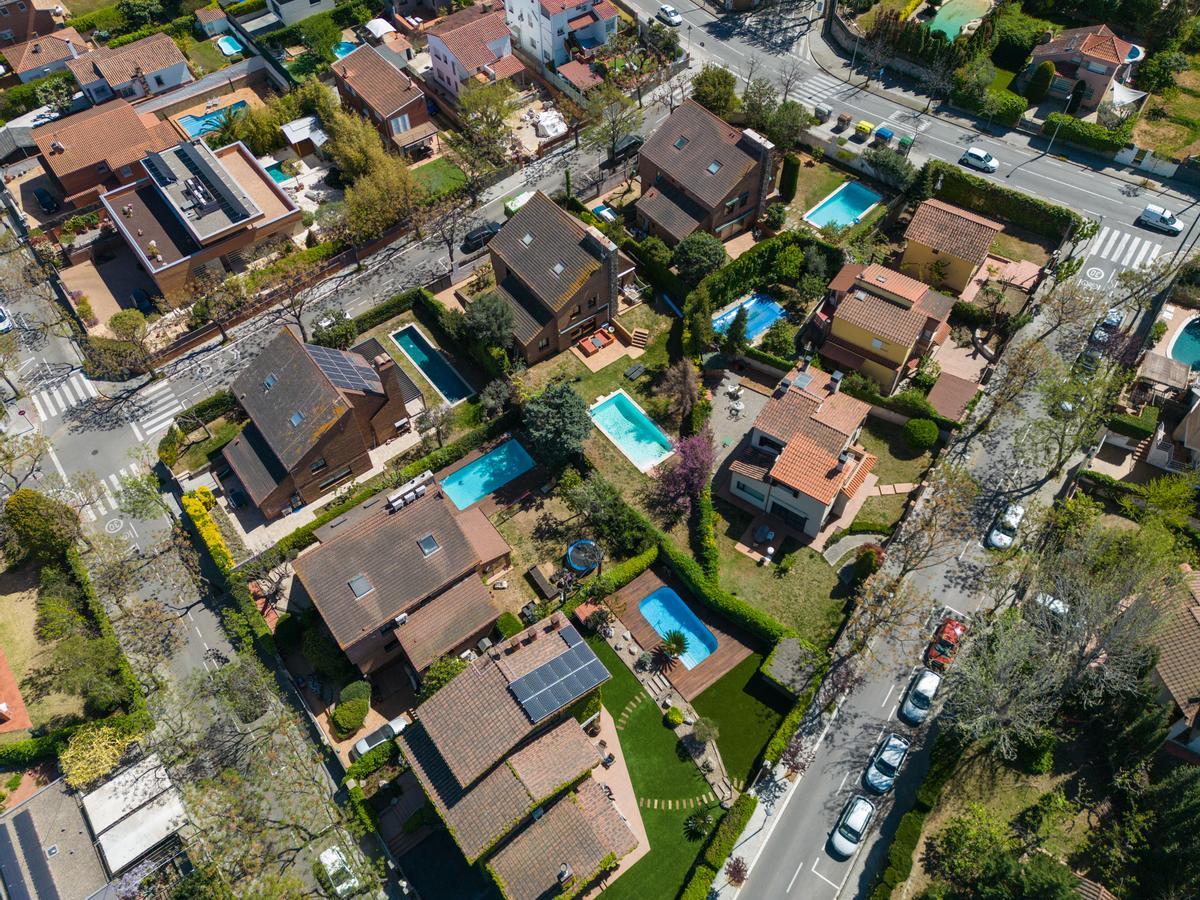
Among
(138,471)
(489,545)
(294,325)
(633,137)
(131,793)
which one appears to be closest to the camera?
(131,793)

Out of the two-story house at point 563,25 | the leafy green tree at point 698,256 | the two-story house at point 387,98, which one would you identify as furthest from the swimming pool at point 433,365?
the two-story house at point 563,25

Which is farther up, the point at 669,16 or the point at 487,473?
the point at 669,16

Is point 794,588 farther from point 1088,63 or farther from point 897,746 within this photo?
point 1088,63

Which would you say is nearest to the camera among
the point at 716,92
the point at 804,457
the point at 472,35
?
the point at 804,457

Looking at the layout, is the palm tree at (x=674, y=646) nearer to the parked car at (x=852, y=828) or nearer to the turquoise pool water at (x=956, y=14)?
the parked car at (x=852, y=828)

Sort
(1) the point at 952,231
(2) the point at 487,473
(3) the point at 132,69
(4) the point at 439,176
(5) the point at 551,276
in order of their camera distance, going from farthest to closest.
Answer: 1. (3) the point at 132,69
2. (4) the point at 439,176
3. (1) the point at 952,231
4. (5) the point at 551,276
5. (2) the point at 487,473

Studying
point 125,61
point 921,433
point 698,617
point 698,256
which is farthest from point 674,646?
point 125,61

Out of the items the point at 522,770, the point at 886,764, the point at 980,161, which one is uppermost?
the point at 980,161

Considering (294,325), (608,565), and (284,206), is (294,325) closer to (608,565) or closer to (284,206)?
(284,206)

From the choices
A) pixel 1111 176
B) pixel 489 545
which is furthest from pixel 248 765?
pixel 1111 176
